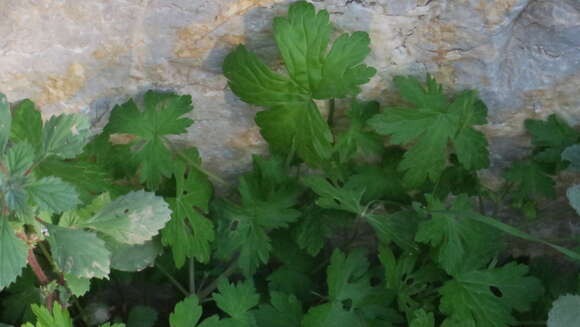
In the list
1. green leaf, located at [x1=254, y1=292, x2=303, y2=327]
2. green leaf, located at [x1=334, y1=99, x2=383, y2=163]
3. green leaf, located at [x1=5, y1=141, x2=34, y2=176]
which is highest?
green leaf, located at [x1=5, y1=141, x2=34, y2=176]

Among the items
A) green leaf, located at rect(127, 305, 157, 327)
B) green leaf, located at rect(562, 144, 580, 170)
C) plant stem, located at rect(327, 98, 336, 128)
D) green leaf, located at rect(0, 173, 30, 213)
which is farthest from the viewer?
green leaf, located at rect(127, 305, 157, 327)

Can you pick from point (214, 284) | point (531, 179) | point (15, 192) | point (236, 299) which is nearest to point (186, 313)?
point (236, 299)

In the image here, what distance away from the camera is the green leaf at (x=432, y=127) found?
88.2 inches

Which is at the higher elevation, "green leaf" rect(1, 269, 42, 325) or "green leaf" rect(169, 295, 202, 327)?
"green leaf" rect(169, 295, 202, 327)

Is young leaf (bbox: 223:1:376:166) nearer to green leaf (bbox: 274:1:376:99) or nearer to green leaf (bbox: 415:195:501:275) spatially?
green leaf (bbox: 274:1:376:99)

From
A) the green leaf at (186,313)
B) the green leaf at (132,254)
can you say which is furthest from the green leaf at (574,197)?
the green leaf at (132,254)

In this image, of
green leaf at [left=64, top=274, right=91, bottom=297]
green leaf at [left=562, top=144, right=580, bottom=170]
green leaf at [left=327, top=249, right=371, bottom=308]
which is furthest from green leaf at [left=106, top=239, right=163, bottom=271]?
green leaf at [left=562, top=144, right=580, bottom=170]

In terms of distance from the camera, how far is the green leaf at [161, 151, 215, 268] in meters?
2.29

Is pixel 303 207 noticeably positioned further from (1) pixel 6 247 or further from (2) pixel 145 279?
(1) pixel 6 247

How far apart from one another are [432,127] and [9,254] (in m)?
1.39

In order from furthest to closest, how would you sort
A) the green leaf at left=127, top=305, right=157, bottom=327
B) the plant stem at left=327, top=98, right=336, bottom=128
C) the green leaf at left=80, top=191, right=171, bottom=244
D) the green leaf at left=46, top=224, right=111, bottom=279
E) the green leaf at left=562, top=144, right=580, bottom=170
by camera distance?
the green leaf at left=127, top=305, right=157, bottom=327, the plant stem at left=327, top=98, right=336, bottom=128, the green leaf at left=562, top=144, right=580, bottom=170, the green leaf at left=80, top=191, right=171, bottom=244, the green leaf at left=46, top=224, right=111, bottom=279

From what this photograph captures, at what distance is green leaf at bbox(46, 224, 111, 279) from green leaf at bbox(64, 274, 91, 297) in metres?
0.15

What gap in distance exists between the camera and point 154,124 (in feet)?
7.43

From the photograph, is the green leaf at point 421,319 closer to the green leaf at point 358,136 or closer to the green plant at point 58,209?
the green leaf at point 358,136
